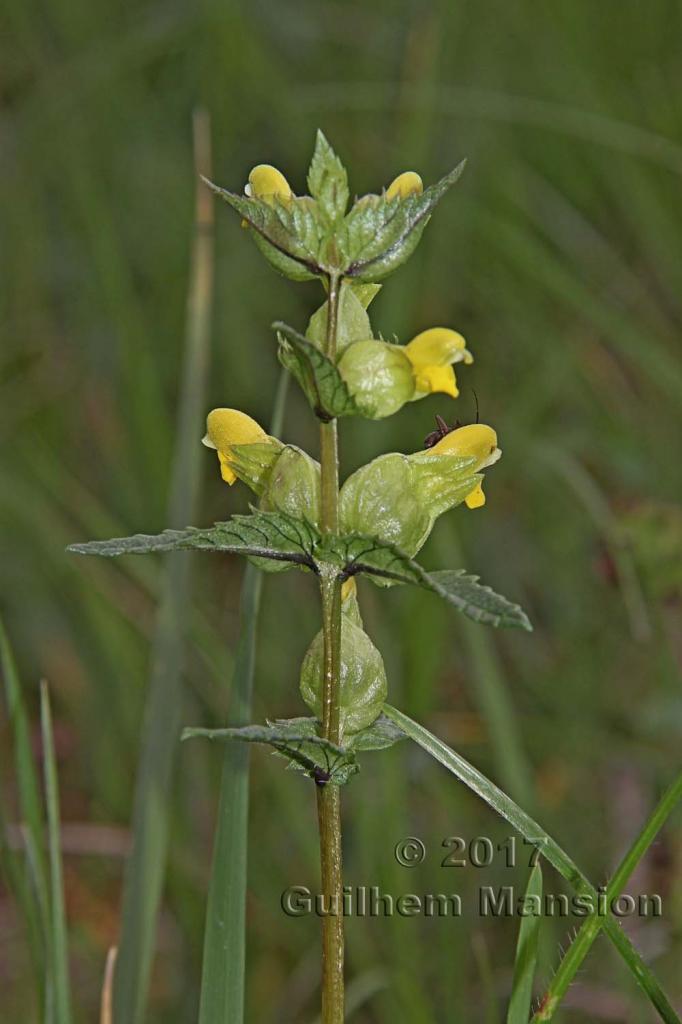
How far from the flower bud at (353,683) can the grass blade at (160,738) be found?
0.37 metres

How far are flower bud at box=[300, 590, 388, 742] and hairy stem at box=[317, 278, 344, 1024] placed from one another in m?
0.01

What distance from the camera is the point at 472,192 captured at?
268cm

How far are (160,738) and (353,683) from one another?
1.41 ft

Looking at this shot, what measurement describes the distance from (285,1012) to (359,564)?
3.69 ft

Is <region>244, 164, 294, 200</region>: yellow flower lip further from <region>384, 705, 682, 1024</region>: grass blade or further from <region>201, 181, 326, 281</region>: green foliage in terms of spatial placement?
<region>384, 705, 682, 1024</region>: grass blade

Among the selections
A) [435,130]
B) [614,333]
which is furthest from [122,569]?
[435,130]

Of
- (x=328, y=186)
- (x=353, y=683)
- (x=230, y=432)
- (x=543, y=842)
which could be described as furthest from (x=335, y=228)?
(x=543, y=842)

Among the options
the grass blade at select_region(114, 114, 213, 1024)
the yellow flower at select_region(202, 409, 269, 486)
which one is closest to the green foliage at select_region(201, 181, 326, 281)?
the yellow flower at select_region(202, 409, 269, 486)

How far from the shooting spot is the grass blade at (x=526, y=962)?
32.4 inches

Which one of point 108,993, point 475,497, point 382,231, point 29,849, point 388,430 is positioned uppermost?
point 388,430

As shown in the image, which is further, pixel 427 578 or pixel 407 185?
pixel 407 185

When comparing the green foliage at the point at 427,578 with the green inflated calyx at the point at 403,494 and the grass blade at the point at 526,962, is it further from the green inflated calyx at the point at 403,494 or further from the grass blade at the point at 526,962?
the grass blade at the point at 526,962

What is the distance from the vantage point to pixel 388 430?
7.36ft

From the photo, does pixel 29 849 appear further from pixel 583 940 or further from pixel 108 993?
pixel 583 940
